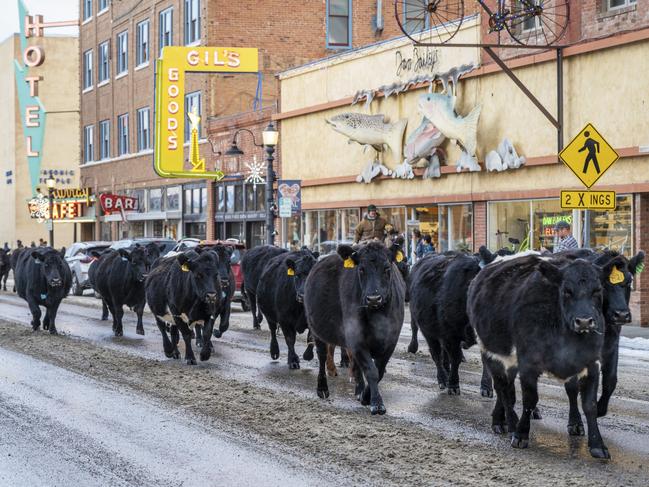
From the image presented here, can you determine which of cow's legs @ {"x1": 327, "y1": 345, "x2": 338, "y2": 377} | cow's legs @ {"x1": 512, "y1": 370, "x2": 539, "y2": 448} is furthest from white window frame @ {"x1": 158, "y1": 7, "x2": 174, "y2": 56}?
cow's legs @ {"x1": 512, "y1": 370, "x2": 539, "y2": 448}

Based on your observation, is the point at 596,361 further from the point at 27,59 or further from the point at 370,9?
the point at 27,59

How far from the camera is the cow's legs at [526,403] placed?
8.91m

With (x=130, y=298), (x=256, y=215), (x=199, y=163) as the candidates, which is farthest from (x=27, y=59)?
(x=130, y=298)

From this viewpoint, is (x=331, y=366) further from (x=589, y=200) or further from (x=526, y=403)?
(x=589, y=200)

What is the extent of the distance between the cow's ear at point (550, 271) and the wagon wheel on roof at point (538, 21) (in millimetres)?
15313

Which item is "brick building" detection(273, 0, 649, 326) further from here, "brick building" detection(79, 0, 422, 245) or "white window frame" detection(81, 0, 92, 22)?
"white window frame" detection(81, 0, 92, 22)

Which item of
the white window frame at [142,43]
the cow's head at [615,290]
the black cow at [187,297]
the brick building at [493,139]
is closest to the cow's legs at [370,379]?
the cow's head at [615,290]

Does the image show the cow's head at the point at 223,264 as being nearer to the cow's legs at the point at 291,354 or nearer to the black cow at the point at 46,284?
the cow's legs at the point at 291,354

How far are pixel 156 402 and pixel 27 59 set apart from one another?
5981 cm

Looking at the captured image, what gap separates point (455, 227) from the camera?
28.0 m

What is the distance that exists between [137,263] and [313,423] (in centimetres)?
1076

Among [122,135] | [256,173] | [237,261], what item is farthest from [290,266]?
[122,135]

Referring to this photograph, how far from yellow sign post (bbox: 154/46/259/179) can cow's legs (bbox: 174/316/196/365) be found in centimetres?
2550

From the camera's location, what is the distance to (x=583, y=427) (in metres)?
9.69
